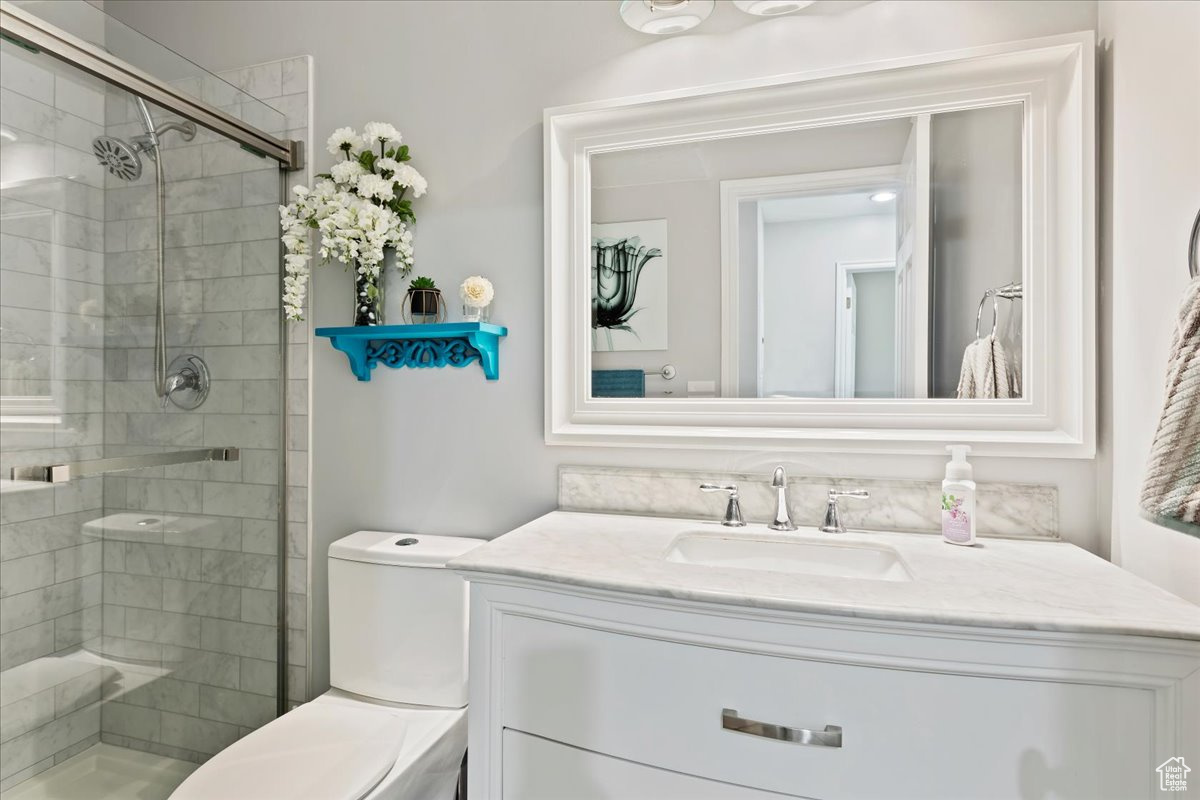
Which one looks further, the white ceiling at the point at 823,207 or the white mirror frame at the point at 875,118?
the white ceiling at the point at 823,207

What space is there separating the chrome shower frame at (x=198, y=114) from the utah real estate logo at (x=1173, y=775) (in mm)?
1870

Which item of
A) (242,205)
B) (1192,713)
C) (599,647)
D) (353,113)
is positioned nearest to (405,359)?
(242,205)

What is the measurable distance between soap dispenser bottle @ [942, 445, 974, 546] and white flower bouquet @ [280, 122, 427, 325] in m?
1.34

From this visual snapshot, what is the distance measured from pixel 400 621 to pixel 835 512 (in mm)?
1018

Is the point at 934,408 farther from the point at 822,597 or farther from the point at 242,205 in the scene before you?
the point at 242,205

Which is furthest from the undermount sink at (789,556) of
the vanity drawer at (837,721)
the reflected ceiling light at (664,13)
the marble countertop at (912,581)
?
the reflected ceiling light at (664,13)

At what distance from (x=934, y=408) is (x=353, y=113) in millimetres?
1659

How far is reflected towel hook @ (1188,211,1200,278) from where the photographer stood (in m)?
0.79

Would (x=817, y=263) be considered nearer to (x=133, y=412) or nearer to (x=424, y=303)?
(x=424, y=303)

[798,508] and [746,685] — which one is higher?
[798,508]

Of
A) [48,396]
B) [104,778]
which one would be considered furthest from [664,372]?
[104,778]

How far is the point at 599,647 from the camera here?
0.95 meters

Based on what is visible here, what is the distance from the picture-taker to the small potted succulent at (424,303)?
1.49 m

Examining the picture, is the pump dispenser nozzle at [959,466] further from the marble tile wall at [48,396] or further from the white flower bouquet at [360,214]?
the marble tile wall at [48,396]
